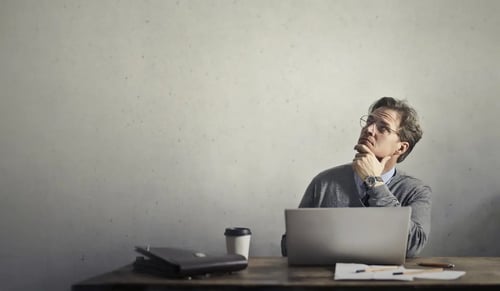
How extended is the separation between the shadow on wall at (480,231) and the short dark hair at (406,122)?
525 millimetres

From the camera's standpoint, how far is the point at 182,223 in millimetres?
2730

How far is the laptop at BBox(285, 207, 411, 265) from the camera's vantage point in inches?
64.9

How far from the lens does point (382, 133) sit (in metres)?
2.38

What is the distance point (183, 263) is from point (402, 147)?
1.33 m

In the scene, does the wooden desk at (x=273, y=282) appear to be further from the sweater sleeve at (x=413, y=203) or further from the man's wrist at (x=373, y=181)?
the man's wrist at (x=373, y=181)

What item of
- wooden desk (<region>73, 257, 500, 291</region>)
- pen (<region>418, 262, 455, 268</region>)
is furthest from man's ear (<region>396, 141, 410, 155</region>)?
wooden desk (<region>73, 257, 500, 291</region>)

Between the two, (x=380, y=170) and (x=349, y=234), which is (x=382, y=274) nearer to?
(x=349, y=234)

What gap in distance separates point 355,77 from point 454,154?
0.62 meters

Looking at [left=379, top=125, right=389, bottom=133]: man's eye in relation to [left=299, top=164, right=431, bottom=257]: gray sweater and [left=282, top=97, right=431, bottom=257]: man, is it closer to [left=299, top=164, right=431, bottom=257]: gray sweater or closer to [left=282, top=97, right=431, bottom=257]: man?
[left=282, top=97, right=431, bottom=257]: man

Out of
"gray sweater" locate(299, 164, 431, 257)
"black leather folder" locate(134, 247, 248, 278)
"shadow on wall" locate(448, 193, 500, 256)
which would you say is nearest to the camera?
"black leather folder" locate(134, 247, 248, 278)

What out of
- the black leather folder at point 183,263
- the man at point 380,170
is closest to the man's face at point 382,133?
the man at point 380,170

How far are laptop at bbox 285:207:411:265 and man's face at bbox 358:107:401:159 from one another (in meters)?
0.71

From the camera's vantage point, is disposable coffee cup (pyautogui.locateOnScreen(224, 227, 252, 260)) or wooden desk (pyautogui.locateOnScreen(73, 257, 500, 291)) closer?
wooden desk (pyautogui.locateOnScreen(73, 257, 500, 291))

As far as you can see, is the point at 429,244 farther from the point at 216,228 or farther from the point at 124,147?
the point at 124,147
